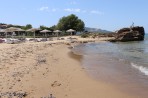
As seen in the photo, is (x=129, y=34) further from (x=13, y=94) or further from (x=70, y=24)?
(x=13, y=94)

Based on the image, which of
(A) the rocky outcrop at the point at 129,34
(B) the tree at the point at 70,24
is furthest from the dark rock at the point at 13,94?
(B) the tree at the point at 70,24

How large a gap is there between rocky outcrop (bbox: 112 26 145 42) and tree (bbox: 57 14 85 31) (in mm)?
22952

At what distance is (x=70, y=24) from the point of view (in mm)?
103562

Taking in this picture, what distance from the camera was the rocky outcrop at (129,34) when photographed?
80.9 meters

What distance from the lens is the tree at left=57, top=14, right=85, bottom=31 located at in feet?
339

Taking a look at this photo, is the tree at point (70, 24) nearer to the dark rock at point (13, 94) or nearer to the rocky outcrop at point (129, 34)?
the rocky outcrop at point (129, 34)

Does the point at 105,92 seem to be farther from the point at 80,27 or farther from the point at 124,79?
the point at 80,27

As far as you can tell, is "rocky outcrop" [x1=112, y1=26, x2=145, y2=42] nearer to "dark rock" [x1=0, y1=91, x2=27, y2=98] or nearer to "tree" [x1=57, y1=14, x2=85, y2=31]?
"tree" [x1=57, y1=14, x2=85, y2=31]

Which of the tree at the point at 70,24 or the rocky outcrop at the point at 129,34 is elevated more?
the tree at the point at 70,24

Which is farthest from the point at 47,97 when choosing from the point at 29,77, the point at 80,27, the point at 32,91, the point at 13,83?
the point at 80,27

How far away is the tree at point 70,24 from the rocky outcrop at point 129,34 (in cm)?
2295

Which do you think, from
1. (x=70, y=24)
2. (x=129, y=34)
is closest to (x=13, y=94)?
(x=129, y=34)

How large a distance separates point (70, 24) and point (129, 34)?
28.6 metres

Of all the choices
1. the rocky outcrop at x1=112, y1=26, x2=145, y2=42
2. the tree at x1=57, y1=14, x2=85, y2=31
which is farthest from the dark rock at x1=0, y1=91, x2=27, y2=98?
the tree at x1=57, y1=14, x2=85, y2=31
